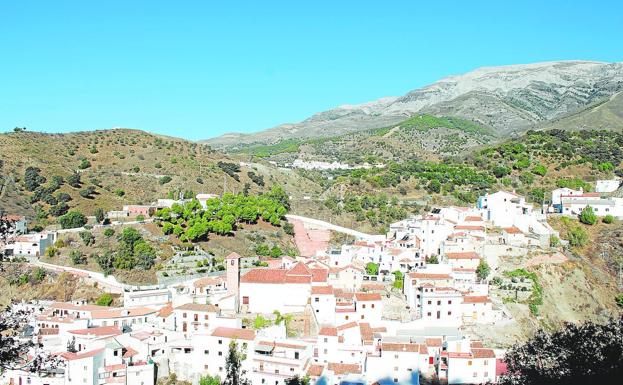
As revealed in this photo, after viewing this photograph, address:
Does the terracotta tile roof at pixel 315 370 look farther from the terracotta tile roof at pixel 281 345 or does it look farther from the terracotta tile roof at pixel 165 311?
the terracotta tile roof at pixel 165 311

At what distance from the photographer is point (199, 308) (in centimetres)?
3116

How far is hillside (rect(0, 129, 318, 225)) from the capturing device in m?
56.9

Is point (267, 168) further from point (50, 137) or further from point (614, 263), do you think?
point (614, 263)

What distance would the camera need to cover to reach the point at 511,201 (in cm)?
4659

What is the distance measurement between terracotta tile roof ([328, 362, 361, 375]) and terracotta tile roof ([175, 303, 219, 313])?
6718 mm

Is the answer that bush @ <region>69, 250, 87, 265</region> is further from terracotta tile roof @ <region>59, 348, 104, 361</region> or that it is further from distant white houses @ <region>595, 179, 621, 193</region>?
distant white houses @ <region>595, 179, 621, 193</region>

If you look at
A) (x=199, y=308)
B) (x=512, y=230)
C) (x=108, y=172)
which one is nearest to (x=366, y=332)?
(x=199, y=308)

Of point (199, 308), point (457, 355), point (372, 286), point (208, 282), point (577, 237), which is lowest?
point (457, 355)

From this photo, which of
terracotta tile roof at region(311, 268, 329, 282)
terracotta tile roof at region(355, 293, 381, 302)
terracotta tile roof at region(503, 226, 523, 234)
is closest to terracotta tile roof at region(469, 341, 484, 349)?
terracotta tile roof at region(355, 293, 381, 302)

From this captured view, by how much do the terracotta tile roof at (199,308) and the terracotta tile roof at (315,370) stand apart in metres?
6.05

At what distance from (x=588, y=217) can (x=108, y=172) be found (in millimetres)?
48645

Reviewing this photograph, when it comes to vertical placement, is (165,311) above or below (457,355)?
above

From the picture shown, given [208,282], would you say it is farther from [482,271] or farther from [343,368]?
[482,271]

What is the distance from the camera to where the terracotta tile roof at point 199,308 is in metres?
30.9
